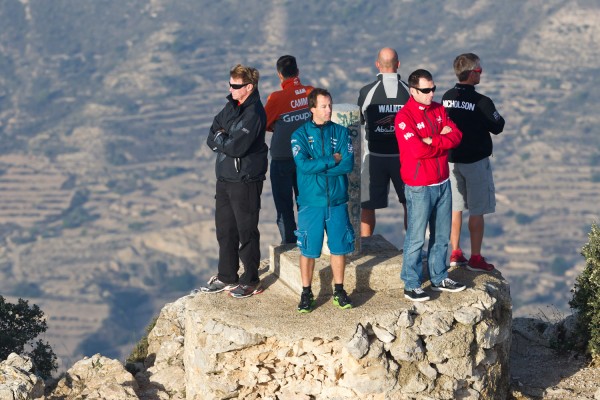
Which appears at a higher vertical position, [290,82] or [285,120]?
[290,82]

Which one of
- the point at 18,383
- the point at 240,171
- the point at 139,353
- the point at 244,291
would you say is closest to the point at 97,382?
the point at 18,383

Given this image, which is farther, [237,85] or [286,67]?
[286,67]

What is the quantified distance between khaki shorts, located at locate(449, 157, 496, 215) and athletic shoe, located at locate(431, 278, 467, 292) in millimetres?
1070

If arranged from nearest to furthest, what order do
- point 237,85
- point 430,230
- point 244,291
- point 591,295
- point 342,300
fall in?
1. point 342,300
2. point 237,85
3. point 430,230
4. point 244,291
5. point 591,295

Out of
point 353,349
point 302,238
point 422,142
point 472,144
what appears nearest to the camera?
point 353,349


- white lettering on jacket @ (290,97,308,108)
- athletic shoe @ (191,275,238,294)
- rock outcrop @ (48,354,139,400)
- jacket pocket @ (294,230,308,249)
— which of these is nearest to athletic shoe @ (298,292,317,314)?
jacket pocket @ (294,230,308,249)

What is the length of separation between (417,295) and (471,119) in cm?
204

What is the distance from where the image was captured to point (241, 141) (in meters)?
9.24

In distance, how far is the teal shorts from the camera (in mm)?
8992

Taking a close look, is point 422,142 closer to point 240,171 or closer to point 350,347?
point 240,171

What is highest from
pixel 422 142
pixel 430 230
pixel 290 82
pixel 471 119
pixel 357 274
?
pixel 290 82

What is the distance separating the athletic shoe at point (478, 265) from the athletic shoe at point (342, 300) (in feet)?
5.88

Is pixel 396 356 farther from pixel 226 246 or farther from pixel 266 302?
pixel 226 246

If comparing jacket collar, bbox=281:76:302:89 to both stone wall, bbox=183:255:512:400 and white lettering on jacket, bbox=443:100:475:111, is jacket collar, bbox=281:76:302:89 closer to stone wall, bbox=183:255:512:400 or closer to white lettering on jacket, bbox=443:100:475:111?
white lettering on jacket, bbox=443:100:475:111
